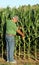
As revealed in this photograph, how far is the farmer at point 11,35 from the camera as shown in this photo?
47.2ft

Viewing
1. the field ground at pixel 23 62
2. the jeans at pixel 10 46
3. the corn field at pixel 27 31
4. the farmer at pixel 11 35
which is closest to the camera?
the farmer at pixel 11 35

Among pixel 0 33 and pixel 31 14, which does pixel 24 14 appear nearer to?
pixel 31 14

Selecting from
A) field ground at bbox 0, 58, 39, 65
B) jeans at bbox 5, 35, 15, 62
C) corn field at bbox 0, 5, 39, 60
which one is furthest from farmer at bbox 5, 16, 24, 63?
corn field at bbox 0, 5, 39, 60

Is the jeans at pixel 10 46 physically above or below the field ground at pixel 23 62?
above

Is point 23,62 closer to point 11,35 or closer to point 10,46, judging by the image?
point 10,46

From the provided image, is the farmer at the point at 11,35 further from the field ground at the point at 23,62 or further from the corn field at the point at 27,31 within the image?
the corn field at the point at 27,31

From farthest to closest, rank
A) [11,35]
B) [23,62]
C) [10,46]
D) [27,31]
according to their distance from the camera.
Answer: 1. [27,31]
2. [23,62]
3. [10,46]
4. [11,35]

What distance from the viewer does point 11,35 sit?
47.7 feet

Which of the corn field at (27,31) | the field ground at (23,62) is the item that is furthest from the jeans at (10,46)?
the corn field at (27,31)

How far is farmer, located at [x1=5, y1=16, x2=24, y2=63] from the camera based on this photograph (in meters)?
14.4

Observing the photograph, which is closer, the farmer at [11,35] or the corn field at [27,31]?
the farmer at [11,35]

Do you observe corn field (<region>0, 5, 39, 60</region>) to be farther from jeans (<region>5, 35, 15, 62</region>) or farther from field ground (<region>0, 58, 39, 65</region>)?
jeans (<region>5, 35, 15, 62</region>)

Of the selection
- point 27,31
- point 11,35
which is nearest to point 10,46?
point 11,35

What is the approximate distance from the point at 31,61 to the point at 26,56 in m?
0.69
